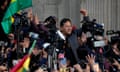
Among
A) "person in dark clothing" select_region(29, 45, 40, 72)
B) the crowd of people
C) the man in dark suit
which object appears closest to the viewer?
"person in dark clothing" select_region(29, 45, 40, 72)

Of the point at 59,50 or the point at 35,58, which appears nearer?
the point at 35,58

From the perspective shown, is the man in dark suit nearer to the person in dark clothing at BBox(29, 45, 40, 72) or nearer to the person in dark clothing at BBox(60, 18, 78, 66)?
the person in dark clothing at BBox(60, 18, 78, 66)

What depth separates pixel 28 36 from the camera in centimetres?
1278

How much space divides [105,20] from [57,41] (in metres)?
8.20

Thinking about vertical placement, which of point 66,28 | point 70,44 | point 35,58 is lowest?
point 35,58

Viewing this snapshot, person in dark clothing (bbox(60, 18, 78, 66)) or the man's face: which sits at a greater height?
the man's face

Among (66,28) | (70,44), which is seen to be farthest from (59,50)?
(66,28)

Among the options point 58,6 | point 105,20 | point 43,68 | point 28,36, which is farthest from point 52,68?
point 105,20

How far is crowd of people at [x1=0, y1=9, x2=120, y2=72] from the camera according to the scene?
39.1 ft

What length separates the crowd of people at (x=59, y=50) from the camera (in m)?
11.9

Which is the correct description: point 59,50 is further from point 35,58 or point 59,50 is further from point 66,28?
point 66,28

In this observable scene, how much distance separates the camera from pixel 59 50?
12.3 metres

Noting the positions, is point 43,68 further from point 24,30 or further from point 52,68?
point 24,30

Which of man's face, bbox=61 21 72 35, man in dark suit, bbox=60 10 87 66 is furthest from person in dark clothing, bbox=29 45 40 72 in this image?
man's face, bbox=61 21 72 35
